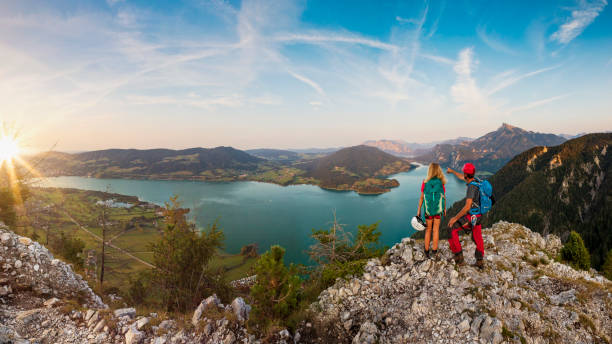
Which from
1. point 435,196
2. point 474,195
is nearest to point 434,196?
point 435,196

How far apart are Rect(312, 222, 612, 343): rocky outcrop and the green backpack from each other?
2152mm

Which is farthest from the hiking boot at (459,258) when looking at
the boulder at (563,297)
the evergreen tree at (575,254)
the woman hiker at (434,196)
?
the evergreen tree at (575,254)

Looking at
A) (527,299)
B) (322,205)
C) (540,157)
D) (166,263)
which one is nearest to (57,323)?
(166,263)

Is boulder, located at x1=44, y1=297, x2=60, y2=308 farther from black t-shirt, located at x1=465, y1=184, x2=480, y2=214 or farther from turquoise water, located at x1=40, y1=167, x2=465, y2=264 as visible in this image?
turquoise water, located at x1=40, y1=167, x2=465, y2=264

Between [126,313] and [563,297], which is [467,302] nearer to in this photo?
[563,297]

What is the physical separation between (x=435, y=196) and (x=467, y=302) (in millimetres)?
3151

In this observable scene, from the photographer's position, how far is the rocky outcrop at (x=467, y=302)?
583cm

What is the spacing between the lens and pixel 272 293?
7445 mm

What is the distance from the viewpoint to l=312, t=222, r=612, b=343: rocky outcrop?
583 cm

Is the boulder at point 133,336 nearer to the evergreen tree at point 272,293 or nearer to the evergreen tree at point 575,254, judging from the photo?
the evergreen tree at point 272,293

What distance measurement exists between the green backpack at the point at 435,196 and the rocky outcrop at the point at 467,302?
2.15 meters

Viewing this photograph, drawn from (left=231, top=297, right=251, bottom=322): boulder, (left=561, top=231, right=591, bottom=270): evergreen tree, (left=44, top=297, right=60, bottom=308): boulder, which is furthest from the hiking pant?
(left=44, top=297, right=60, bottom=308): boulder

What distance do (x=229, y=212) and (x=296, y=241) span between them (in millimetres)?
48085

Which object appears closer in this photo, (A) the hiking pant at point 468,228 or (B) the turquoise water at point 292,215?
(A) the hiking pant at point 468,228
